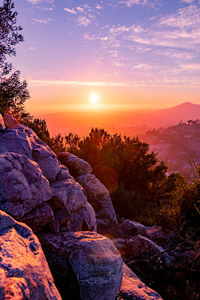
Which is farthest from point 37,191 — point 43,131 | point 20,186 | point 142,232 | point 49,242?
point 43,131

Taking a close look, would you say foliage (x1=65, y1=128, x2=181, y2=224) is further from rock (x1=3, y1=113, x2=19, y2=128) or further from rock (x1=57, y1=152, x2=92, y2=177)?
rock (x1=3, y1=113, x2=19, y2=128)

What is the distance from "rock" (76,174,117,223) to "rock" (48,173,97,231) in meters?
3.09

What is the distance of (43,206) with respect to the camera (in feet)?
16.3

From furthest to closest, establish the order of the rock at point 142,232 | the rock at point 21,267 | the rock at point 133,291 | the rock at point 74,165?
the rock at point 74,165
the rock at point 142,232
the rock at point 133,291
the rock at point 21,267

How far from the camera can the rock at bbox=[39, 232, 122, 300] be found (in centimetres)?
378

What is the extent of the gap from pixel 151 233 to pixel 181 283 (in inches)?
137

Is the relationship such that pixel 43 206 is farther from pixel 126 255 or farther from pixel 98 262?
pixel 126 255

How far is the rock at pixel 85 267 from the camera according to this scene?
3.78 m

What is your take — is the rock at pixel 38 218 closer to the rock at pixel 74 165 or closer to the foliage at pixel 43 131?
the rock at pixel 74 165

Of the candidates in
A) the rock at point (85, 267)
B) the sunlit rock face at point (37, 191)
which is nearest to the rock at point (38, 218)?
the sunlit rock face at point (37, 191)

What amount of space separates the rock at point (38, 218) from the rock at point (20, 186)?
0.12m

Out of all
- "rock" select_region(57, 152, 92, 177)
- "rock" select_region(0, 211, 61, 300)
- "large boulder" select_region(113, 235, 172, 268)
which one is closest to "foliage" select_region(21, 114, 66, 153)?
"rock" select_region(57, 152, 92, 177)

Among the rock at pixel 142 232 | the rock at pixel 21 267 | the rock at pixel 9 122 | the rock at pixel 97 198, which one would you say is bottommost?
the rock at pixel 142 232

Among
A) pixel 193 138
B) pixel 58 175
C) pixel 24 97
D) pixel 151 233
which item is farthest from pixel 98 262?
pixel 193 138
